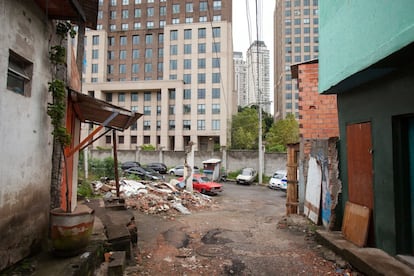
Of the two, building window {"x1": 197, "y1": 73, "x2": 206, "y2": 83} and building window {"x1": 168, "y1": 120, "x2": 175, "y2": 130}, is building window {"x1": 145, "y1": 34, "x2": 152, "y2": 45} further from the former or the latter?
building window {"x1": 168, "y1": 120, "x2": 175, "y2": 130}

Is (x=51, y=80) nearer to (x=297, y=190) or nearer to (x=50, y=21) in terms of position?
(x=50, y=21)

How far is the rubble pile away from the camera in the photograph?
10.4 meters

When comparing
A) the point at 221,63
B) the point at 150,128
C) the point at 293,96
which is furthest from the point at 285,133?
the point at 293,96

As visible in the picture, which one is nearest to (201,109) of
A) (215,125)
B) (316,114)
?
(215,125)

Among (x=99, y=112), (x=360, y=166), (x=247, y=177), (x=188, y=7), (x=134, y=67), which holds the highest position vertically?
(x=188, y=7)

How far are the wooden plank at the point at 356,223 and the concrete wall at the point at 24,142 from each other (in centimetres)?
548

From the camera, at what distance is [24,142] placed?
12.2 feet

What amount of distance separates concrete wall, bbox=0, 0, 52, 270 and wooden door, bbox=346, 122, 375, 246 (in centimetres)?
567

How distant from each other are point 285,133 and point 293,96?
42027 millimetres

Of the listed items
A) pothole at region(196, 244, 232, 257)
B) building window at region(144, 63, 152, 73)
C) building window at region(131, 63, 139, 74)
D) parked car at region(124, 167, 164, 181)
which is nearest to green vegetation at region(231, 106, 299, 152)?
parked car at region(124, 167, 164, 181)

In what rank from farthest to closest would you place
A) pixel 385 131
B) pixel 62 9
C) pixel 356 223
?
pixel 356 223 < pixel 385 131 < pixel 62 9

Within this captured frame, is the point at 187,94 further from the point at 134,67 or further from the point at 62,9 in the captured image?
the point at 62,9

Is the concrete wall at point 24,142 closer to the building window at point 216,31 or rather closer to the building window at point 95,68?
the building window at point 216,31

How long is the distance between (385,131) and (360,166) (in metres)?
1.04
